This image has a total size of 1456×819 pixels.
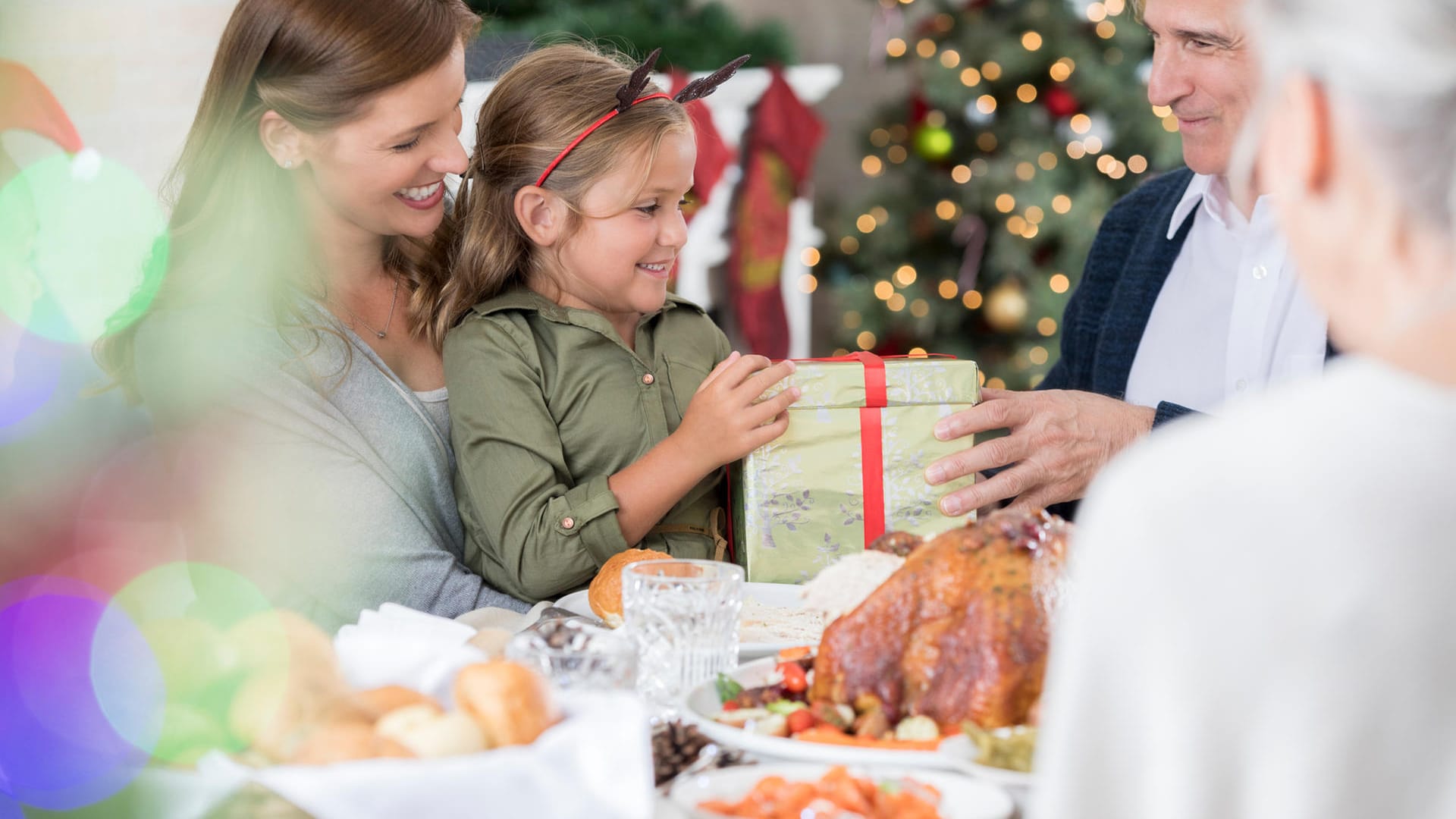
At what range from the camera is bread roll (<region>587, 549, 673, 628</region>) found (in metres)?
1.34

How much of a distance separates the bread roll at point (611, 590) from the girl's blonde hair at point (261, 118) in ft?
1.98

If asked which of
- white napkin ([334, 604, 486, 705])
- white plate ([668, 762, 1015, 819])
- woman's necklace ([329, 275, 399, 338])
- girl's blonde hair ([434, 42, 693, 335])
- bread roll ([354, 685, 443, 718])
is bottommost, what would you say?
white plate ([668, 762, 1015, 819])

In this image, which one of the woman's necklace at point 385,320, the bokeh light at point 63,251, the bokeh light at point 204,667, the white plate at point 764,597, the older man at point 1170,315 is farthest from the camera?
the bokeh light at point 63,251

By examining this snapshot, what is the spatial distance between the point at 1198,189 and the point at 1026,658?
4.70ft

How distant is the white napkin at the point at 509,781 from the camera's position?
0.77 m

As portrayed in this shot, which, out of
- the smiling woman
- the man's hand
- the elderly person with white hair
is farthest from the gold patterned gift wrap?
the elderly person with white hair

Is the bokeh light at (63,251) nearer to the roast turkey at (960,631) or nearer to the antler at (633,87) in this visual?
the antler at (633,87)

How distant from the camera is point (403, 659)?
96cm

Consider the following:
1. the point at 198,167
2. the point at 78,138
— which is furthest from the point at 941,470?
the point at 78,138

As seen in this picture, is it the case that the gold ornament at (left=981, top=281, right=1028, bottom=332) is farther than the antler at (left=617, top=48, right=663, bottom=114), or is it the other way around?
the gold ornament at (left=981, top=281, right=1028, bottom=332)

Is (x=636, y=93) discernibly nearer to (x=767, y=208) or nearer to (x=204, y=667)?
(x=204, y=667)

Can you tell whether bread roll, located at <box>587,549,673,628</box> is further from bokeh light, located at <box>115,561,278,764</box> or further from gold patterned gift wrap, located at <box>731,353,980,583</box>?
bokeh light, located at <box>115,561,278,764</box>

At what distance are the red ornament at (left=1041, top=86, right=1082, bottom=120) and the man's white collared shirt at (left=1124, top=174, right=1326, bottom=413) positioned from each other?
2.46 meters

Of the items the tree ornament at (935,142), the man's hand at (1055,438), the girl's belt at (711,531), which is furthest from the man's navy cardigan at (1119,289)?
the tree ornament at (935,142)
